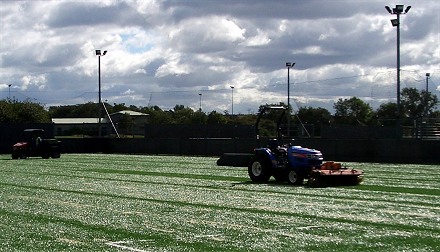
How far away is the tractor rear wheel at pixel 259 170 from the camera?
71.2ft

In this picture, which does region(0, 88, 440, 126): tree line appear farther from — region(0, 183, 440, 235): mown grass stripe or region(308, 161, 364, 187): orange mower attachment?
region(0, 183, 440, 235): mown grass stripe

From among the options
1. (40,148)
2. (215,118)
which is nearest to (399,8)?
(40,148)

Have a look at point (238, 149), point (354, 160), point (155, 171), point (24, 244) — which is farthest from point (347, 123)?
point (24, 244)

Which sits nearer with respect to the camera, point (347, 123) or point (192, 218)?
point (192, 218)

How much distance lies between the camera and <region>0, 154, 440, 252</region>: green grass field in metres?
11.0

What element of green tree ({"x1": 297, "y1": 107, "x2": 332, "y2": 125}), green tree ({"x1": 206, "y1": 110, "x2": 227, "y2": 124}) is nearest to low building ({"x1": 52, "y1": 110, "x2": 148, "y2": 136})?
green tree ({"x1": 206, "y1": 110, "x2": 227, "y2": 124})

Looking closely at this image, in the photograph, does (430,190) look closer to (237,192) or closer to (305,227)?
(237,192)

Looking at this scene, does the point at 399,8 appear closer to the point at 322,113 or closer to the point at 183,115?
the point at 322,113

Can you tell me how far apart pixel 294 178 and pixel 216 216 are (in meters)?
7.33

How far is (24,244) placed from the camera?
1101cm

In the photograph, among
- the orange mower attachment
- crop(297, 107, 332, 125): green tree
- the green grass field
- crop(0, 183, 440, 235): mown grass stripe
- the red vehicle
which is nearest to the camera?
the green grass field

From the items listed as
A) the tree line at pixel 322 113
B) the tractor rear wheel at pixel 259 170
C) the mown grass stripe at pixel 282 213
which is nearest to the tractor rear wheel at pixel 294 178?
the tractor rear wheel at pixel 259 170

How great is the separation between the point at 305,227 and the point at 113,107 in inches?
3896

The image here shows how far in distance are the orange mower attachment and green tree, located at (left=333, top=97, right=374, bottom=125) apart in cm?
3239
